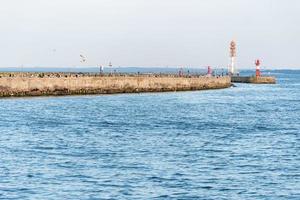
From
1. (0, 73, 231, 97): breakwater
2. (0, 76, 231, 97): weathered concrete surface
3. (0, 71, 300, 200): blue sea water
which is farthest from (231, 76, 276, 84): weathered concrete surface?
(0, 71, 300, 200): blue sea water

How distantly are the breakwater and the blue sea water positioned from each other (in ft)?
75.8

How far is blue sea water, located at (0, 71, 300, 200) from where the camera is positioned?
102ft

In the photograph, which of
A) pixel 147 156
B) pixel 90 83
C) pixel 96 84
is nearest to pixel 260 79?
pixel 96 84

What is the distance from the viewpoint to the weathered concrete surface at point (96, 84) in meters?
94.7

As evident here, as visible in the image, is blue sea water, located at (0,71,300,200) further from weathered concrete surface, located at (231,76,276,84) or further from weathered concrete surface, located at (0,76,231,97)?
weathered concrete surface, located at (231,76,276,84)

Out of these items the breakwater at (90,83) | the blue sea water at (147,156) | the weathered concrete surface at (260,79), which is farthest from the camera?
the weathered concrete surface at (260,79)

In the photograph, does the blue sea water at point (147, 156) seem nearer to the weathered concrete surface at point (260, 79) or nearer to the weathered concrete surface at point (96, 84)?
the weathered concrete surface at point (96, 84)

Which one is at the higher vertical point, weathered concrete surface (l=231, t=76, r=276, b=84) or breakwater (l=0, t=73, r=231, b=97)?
breakwater (l=0, t=73, r=231, b=97)

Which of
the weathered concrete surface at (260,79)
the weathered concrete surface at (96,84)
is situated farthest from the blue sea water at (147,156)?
the weathered concrete surface at (260,79)

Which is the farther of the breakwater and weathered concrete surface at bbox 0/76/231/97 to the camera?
the breakwater

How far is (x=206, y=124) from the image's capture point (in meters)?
62.6

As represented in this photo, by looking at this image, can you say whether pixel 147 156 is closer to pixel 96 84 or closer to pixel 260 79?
pixel 96 84

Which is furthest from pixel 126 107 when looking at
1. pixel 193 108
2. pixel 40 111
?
pixel 40 111

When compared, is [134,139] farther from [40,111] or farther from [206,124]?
[40,111]
